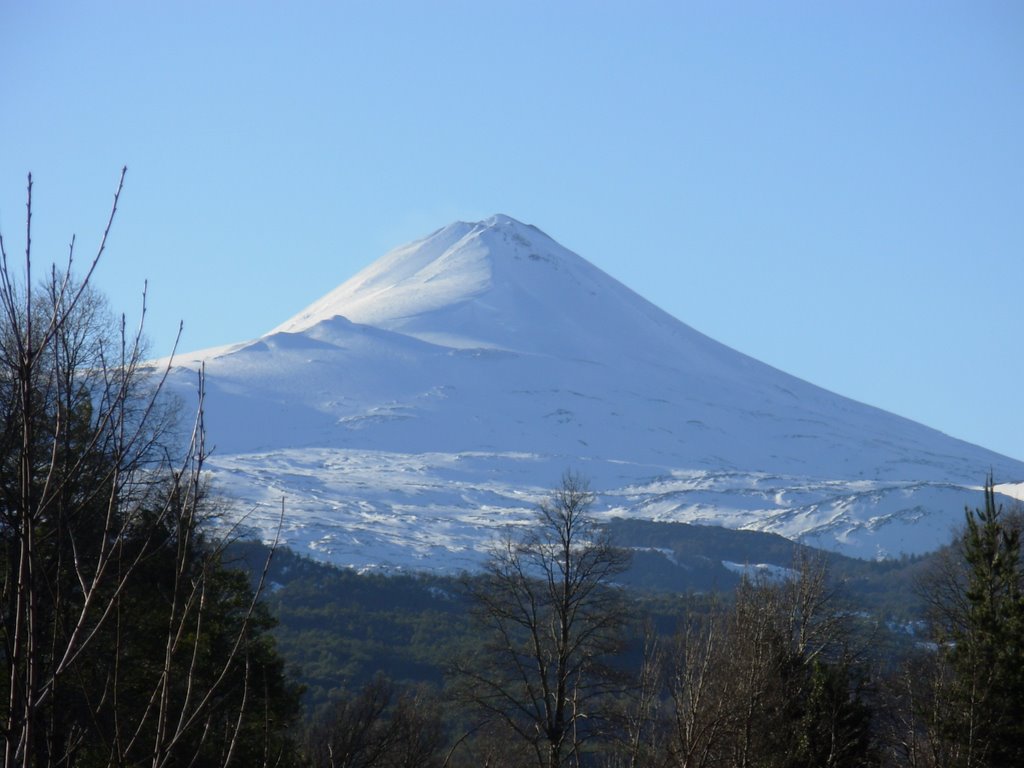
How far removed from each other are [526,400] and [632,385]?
42.9 feet

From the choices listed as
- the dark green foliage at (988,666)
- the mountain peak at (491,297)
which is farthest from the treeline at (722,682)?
the mountain peak at (491,297)

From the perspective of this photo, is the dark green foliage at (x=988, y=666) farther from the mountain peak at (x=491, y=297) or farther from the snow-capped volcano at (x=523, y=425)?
the mountain peak at (x=491, y=297)

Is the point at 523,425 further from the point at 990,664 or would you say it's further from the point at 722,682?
the point at 722,682

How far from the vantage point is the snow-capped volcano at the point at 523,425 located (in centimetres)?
11388

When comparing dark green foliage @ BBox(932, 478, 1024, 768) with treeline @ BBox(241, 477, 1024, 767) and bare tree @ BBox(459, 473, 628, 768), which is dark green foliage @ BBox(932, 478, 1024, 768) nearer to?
treeline @ BBox(241, 477, 1024, 767)

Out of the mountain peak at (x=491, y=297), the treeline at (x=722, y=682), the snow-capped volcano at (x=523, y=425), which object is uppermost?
the mountain peak at (x=491, y=297)

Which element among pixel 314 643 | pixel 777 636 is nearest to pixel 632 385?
pixel 314 643

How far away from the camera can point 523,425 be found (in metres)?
139

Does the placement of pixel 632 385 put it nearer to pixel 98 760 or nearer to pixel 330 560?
pixel 330 560

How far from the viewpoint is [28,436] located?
3.73 meters

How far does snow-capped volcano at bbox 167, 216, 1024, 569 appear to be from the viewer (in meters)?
114

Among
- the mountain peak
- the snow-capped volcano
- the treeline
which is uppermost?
the mountain peak

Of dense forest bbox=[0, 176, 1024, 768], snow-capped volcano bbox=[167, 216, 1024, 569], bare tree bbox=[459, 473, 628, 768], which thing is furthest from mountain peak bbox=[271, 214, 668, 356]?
bare tree bbox=[459, 473, 628, 768]

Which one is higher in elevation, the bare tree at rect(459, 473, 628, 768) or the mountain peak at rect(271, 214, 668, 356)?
the mountain peak at rect(271, 214, 668, 356)
